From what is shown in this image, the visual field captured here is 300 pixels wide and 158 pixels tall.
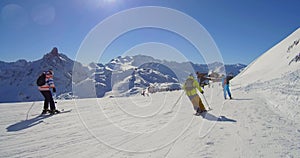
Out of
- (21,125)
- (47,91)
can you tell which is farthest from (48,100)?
(21,125)

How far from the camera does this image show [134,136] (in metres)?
5.59

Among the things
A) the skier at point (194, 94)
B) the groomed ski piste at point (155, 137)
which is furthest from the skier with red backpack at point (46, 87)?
the skier at point (194, 94)

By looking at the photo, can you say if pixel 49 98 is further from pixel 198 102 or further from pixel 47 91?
pixel 198 102

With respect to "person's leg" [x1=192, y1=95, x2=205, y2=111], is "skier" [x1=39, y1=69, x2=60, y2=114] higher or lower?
higher

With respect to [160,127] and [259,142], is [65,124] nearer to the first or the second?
[160,127]

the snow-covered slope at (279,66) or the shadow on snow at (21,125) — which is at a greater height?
the snow-covered slope at (279,66)

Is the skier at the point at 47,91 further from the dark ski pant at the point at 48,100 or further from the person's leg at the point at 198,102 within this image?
the person's leg at the point at 198,102

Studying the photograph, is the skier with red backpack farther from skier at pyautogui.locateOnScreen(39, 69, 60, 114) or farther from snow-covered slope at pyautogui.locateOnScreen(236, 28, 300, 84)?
snow-covered slope at pyautogui.locateOnScreen(236, 28, 300, 84)

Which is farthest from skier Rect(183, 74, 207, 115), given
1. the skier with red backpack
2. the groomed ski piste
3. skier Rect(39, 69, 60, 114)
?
skier Rect(39, 69, 60, 114)

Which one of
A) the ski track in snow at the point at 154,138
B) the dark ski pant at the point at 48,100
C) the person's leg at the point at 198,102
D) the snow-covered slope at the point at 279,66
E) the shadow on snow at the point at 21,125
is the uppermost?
the snow-covered slope at the point at 279,66

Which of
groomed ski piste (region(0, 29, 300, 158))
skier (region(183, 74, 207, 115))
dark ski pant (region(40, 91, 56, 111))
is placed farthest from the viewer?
dark ski pant (region(40, 91, 56, 111))

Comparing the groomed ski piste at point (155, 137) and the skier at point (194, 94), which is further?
the skier at point (194, 94)

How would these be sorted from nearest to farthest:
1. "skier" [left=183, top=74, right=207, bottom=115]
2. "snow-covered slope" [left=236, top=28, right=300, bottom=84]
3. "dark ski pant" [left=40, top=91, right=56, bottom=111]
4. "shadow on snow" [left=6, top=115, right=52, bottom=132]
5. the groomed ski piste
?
the groomed ski piste < "shadow on snow" [left=6, top=115, right=52, bottom=132] < "skier" [left=183, top=74, right=207, bottom=115] < "dark ski pant" [left=40, top=91, right=56, bottom=111] < "snow-covered slope" [left=236, top=28, right=300, bottom=84]

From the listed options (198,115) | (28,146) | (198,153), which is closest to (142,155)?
(198,153)
